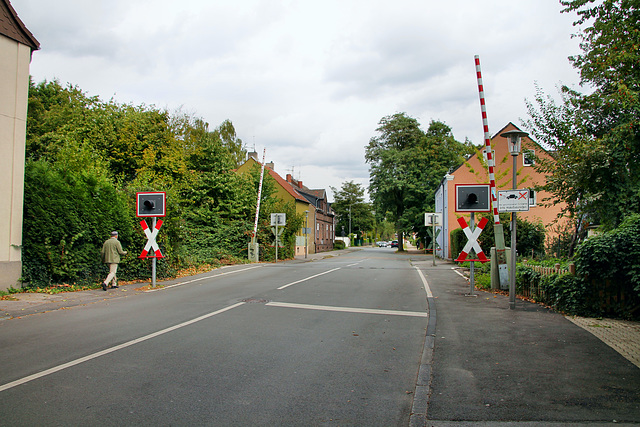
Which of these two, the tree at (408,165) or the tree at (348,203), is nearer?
the tree at (408,165)

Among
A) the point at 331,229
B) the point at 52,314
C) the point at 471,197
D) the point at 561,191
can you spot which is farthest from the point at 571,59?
the point at 331,229

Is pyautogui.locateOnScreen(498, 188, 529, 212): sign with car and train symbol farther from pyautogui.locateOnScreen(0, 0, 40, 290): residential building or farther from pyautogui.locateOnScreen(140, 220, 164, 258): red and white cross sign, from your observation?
pyautogui.locateOnScreen(0, 0, 40, 290): residential building

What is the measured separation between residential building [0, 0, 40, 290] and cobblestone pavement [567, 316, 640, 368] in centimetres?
1305

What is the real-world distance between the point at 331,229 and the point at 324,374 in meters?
68.7

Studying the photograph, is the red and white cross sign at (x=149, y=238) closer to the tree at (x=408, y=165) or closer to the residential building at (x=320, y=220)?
the tree at (x=408, y=165)

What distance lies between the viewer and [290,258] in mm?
36031

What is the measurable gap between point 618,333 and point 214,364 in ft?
20.3

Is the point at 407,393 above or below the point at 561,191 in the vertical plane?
below

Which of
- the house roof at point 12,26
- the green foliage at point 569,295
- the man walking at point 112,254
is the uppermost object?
the house roof at point 12,26

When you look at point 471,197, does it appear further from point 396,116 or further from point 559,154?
point 396,116

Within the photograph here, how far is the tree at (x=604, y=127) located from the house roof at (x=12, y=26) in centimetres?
1388

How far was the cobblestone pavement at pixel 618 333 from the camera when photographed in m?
6.21

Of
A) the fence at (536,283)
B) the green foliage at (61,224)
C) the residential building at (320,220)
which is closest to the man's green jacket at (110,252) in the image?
the green foliage at (61,224)

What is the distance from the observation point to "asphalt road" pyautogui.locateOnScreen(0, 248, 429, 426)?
419cm
